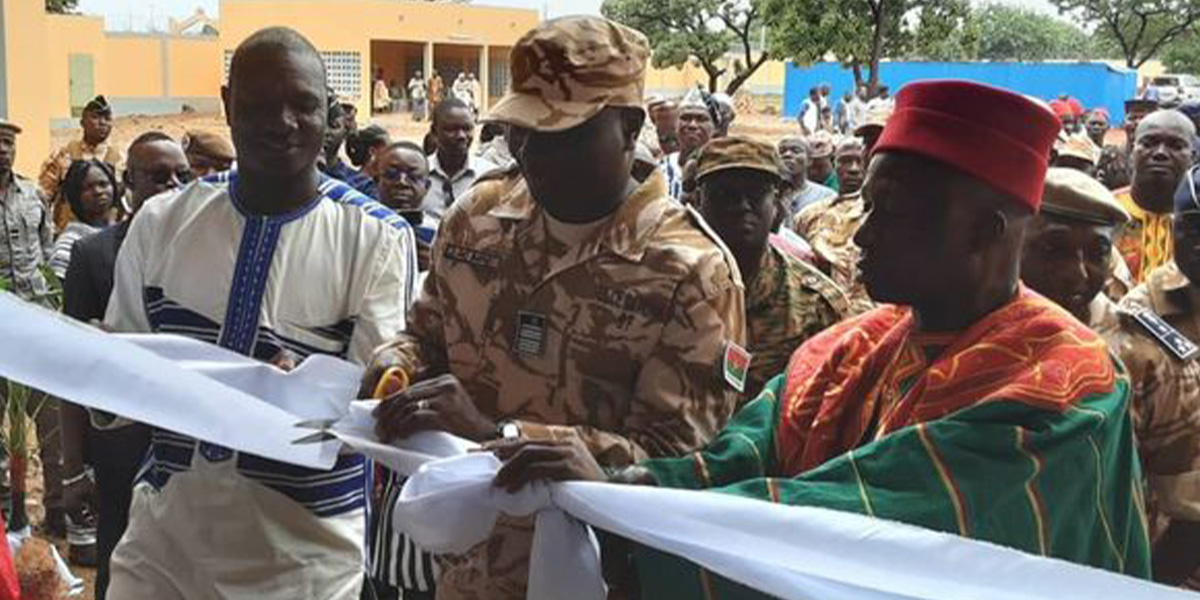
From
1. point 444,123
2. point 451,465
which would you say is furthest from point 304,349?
point 444,123

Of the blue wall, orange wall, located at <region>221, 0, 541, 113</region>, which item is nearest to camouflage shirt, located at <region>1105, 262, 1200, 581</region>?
orange wall, located at <region>221, 0, 541, 113</region>

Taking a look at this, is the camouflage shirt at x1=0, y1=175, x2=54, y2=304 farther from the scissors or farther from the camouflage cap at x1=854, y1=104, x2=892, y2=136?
the scissors

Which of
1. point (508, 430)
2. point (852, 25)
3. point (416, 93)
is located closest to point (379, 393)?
point (508, 430)

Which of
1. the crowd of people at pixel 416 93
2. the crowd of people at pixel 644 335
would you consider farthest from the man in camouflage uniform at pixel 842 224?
the crowd of people at pixel 416 93

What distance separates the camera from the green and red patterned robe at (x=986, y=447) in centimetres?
187

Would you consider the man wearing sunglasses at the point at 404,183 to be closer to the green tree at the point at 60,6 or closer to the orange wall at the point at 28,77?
the orange wall at the point at 28,77

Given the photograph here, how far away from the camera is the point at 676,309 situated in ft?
8.30

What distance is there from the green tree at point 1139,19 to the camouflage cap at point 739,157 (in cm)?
4059

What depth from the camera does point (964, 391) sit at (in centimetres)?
196

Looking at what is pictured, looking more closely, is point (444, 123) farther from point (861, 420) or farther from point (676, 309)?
point (861, 420)

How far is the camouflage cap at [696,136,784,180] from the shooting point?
4055 millimetres

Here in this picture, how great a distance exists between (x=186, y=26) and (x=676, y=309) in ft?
168

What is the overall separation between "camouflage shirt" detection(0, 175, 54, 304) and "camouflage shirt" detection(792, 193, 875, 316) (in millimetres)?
3988

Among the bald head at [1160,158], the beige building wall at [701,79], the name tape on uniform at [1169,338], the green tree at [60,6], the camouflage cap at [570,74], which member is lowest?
the name tape on uniform at [1169,338]
